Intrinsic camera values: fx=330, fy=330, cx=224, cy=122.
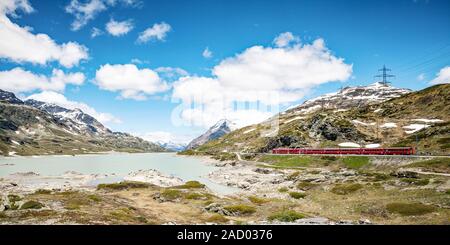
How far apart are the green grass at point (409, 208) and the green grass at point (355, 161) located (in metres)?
61.9

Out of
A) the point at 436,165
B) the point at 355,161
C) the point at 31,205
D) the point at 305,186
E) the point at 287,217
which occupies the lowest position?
the point at 305,186

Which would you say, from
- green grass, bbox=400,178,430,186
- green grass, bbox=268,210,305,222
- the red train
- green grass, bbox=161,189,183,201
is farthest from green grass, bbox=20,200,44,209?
the red train

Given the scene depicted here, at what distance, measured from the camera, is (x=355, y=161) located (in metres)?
106

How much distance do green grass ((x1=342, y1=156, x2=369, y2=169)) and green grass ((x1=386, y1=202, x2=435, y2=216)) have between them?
6192 cm

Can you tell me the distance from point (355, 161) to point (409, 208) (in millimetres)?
68999

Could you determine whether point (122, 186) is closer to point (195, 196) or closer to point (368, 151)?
point (195, 196)

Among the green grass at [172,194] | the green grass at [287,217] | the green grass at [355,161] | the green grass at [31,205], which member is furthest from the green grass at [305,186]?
the green grass at [31,205]

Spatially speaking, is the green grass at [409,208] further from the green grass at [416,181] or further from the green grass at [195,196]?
the green grass at [195,196]

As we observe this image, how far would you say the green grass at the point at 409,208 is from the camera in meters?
38.0

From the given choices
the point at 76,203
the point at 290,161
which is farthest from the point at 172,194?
the point at 290,161

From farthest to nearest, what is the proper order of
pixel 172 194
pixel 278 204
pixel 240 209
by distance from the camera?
pixel 172 194, pixel 278 204, pixel 240 209

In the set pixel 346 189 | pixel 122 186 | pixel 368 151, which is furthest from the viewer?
pixel 368 151
